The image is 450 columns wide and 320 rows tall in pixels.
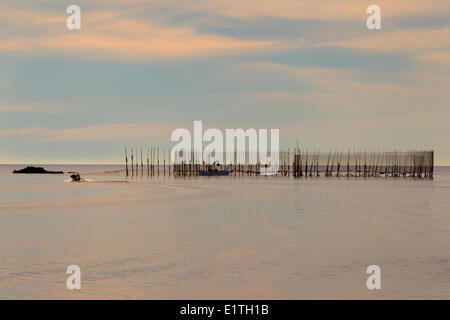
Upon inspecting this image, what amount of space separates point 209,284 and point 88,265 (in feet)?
14.3

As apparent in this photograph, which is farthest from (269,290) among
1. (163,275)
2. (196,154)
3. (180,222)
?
(196,154)

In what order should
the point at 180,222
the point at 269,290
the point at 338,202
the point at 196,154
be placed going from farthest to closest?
1. the point at 196,154
2. the point at 338,202
3. the point at 180,222
4. the point at 269,290

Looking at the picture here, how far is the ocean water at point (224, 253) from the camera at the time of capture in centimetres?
1423

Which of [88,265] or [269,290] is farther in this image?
[88,265]

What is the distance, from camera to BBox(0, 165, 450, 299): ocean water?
46.7ft

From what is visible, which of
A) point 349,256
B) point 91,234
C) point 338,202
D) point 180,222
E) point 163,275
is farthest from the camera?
point 338,202

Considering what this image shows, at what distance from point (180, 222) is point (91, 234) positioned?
560 centimetres

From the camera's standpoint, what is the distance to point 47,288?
14188mm

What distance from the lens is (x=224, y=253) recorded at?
63.4ft

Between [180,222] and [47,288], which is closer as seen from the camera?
[47,288]

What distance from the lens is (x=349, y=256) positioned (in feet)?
62.0
